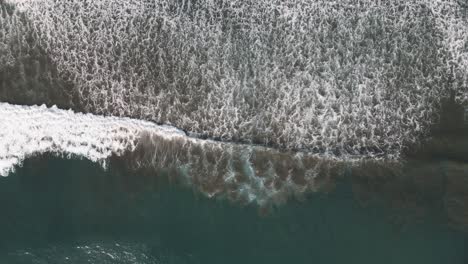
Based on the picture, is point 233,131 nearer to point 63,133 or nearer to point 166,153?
point 166,153

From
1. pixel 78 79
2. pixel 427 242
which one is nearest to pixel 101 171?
pixel 78 79

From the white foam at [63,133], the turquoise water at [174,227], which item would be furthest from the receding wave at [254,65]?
the turquoise water at [174,227]

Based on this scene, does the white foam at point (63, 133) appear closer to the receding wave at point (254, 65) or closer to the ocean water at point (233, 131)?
the ocean water at point (233, 131)

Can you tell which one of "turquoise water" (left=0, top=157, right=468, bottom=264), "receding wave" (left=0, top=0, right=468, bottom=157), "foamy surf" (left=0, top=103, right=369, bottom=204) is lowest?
"turquoise water" (left=0, top=157, right=468, bottom=264)

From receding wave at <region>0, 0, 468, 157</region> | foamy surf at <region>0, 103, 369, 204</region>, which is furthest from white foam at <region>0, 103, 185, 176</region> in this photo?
receding wave at <region>0, 0, 468, 157</region>

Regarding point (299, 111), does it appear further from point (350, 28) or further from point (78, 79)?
point (78, 79)

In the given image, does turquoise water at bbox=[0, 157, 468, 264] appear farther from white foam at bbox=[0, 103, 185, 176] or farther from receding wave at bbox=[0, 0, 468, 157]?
receding wave at bbox=[0, 0, 468, 157]

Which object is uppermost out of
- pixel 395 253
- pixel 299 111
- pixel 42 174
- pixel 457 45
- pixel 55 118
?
pixel 457 45

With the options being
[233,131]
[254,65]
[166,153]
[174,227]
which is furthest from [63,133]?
[254,65]
